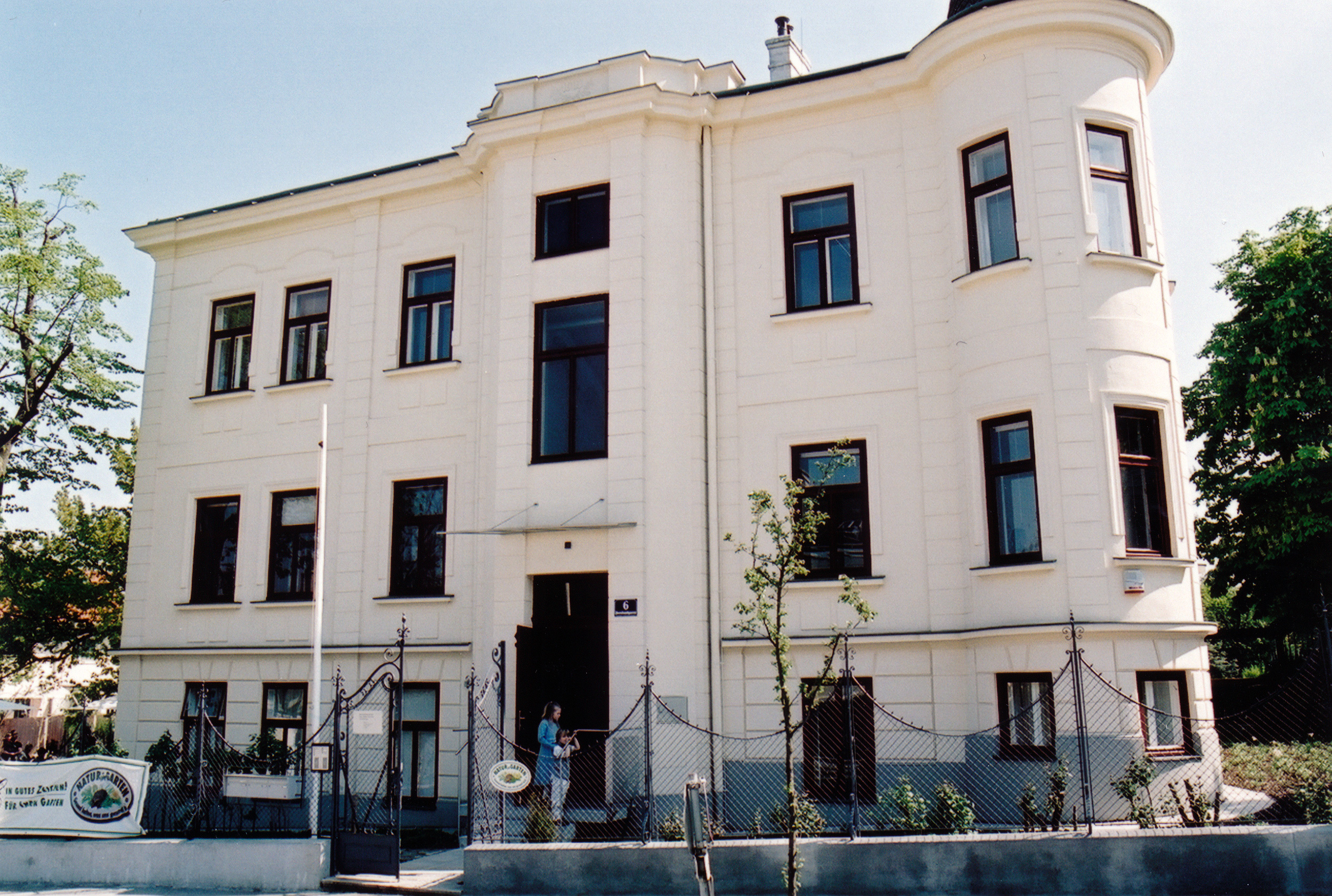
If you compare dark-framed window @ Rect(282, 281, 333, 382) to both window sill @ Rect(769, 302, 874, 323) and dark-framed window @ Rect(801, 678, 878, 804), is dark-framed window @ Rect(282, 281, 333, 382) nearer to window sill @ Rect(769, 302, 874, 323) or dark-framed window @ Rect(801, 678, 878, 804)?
window sill @ Rect(769, 302, 874, 323)

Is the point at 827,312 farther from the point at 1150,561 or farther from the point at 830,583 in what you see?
the point at 1150,561

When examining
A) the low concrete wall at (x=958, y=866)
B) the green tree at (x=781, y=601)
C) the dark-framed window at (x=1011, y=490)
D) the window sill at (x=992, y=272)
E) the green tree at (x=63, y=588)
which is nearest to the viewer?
the green tree at (x=781, y=601)

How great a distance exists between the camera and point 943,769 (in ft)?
Answer: 45.0

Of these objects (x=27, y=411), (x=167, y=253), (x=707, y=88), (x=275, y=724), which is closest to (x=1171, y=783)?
(x=707, y=88)

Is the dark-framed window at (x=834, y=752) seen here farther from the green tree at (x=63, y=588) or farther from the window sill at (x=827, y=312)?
Answer: the green tree at (x=63, y=588)

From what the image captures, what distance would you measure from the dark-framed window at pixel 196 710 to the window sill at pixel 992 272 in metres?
13.5

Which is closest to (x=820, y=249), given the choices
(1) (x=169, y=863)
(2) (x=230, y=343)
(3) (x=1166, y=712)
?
(3) (x=1166, y=712)

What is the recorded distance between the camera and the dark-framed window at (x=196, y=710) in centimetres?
1827

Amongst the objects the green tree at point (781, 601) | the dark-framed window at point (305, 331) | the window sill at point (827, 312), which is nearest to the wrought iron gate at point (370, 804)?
the green tree at point (781, 601)

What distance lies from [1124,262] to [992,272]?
1.65 metres

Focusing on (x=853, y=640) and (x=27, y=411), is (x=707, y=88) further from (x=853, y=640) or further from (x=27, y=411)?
(x=27, y=411)

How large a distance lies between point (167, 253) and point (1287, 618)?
24.6 m

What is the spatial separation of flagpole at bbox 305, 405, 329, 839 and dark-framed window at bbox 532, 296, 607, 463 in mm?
3487

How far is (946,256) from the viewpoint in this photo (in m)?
15.1
